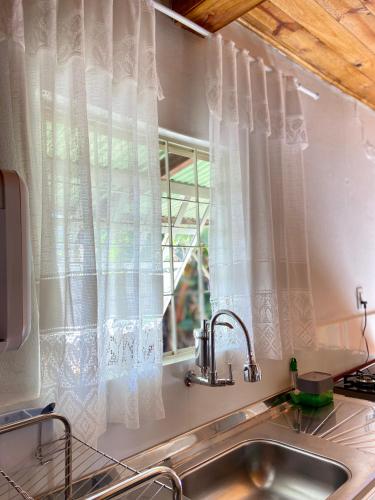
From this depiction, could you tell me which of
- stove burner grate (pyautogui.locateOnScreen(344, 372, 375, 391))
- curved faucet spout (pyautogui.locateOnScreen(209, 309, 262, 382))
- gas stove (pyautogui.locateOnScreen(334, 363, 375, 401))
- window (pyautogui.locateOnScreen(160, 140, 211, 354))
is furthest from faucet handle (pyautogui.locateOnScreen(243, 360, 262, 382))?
stove burner grate (pyautogui.locateOnScreen(344, 372, 375, 391))

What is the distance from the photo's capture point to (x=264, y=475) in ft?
4.32

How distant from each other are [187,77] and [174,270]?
2.38 ft

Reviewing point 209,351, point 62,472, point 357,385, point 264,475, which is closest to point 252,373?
point 209,351

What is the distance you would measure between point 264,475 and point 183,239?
89 centimetres

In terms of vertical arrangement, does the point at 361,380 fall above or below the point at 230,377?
below

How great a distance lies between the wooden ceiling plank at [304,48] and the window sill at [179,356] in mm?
1384

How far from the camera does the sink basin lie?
1183 millimetres

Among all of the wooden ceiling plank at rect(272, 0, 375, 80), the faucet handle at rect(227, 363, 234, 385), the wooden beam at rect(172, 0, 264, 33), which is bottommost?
the faucet handle at rect(227, 363, 234, 385)

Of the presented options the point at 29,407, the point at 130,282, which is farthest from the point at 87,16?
the point at 29,407

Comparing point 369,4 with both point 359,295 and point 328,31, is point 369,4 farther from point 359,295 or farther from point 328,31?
point 359,295

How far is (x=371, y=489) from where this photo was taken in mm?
1016

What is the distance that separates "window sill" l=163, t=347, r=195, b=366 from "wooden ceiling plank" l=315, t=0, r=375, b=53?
1.44 meters

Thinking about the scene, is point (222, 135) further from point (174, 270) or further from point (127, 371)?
point (127, 371)

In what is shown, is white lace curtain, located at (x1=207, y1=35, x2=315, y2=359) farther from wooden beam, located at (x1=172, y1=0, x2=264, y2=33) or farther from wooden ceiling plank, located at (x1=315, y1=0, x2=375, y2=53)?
wooden ceiling plank, located at (x1=315, y1=0, x2=375, y2=53)
